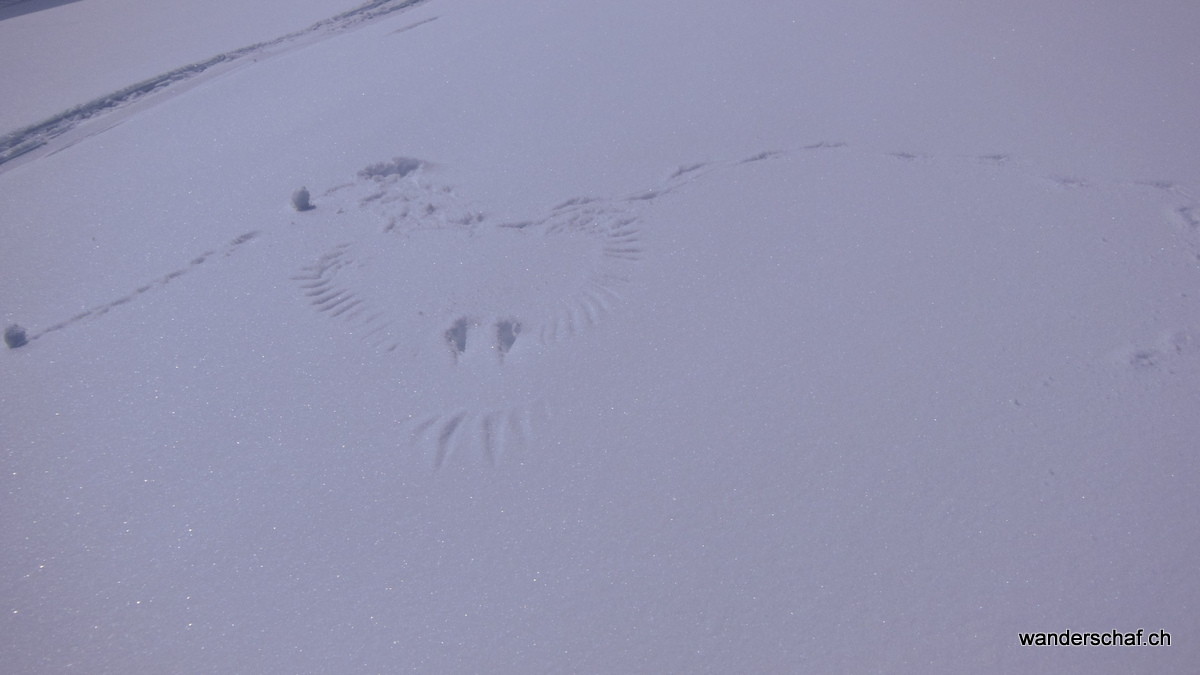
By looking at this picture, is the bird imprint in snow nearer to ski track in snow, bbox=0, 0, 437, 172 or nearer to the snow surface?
the snow surface

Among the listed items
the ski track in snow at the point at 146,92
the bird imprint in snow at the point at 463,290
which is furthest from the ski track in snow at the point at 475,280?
the ski track in snow at the point at 146,92

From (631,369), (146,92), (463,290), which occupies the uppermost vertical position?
(146,92)

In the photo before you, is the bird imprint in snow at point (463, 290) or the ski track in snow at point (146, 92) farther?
the ski track in snow at point (146, 92)

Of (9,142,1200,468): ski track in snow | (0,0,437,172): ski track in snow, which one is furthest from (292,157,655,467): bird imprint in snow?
(0,0,437,172): ski track in snow

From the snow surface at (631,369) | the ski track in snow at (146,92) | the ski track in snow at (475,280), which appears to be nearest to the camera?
the snow surface at (631,369)

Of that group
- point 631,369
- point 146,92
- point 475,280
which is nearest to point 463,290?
point 475,280

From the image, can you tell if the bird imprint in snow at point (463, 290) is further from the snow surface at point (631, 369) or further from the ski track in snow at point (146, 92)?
the ski track in snow at point (146, 92)

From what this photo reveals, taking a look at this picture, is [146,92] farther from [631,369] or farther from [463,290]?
[631,369]

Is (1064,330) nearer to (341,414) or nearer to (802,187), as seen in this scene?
(802,187)
